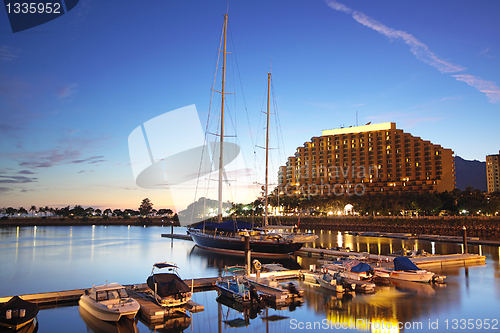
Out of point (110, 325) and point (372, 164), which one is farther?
point (372, 164)

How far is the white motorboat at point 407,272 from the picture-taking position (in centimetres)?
2311

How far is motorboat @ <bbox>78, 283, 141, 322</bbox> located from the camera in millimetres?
15008

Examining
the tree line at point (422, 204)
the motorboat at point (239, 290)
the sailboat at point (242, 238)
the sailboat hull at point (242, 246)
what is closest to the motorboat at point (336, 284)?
the motorboat at point (239, 290)

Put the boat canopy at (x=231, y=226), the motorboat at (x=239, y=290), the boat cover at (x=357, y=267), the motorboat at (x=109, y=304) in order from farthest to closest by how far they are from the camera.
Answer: the boat canopy at (x=231, y=226), the boat cover at (x=357, y=267), the motorboat at (x=239, y=290), the motorboat at (x=109, y=304)

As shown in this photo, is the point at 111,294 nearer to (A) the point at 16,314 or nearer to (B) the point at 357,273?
(A) the point at 16,314

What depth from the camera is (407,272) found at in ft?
77.5

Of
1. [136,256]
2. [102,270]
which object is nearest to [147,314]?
[102,270]

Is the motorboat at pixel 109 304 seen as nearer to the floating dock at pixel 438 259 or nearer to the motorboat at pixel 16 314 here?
the motorboat at pixel 16 314

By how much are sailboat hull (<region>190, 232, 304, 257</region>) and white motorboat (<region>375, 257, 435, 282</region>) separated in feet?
41.2

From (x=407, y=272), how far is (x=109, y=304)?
1866 centimetres

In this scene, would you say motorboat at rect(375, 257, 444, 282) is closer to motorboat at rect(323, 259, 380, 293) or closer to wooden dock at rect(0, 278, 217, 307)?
motorboat at rect(323, 259, 380, 293)

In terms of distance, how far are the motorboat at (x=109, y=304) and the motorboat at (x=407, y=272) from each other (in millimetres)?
16590

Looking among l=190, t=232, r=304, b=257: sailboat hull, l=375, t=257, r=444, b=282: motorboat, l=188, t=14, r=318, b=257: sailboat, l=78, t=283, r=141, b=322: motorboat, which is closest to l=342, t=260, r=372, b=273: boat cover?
l=375, t=257, r=444, b=282: motorboat

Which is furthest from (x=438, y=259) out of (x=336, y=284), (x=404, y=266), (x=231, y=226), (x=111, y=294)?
(x=111, y=294)
